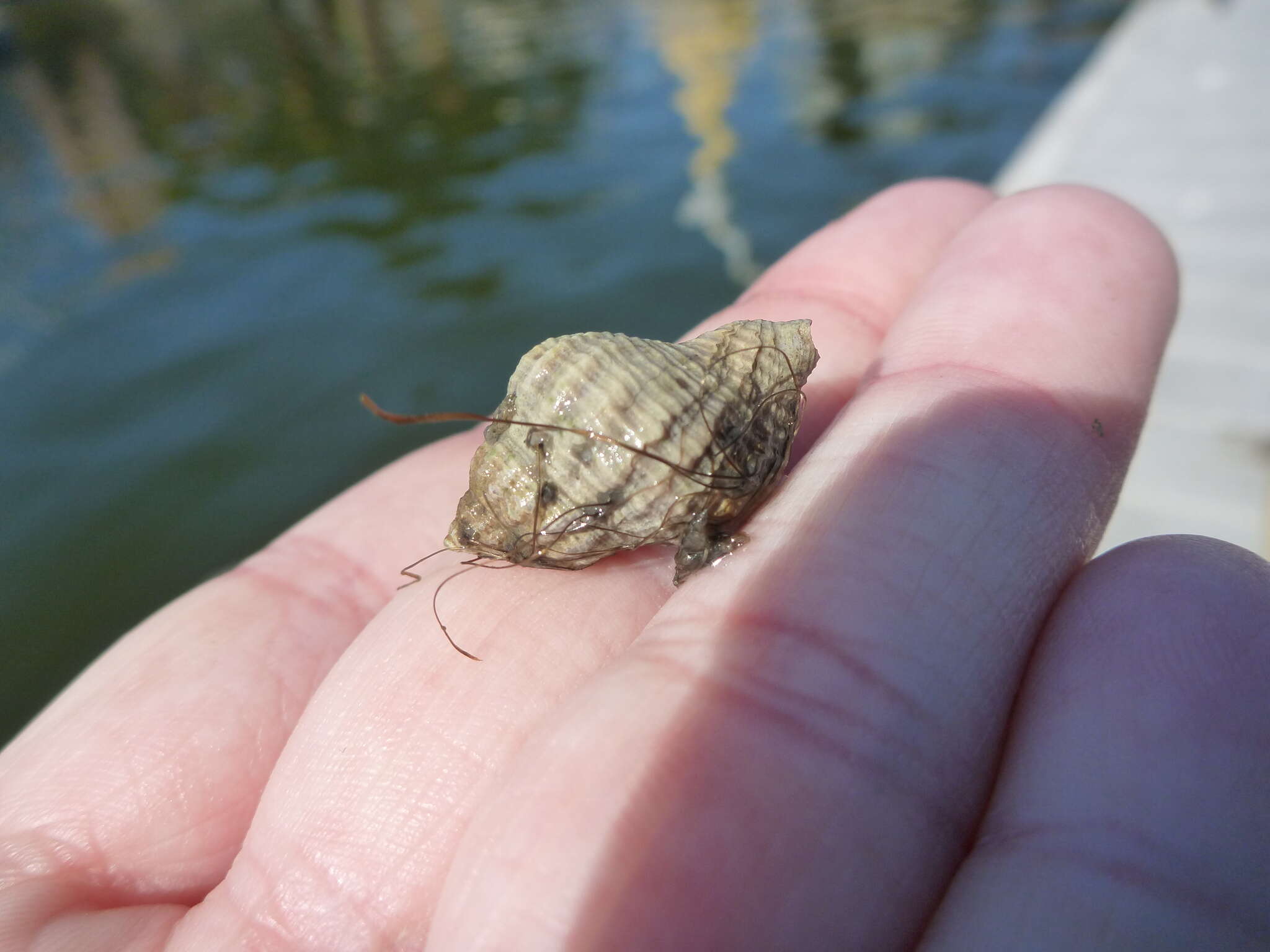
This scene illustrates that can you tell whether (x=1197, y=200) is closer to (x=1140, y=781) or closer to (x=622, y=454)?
A: (x=622, y=454)

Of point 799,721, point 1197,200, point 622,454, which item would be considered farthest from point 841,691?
point 1197,200

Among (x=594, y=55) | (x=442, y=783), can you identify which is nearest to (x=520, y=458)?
(x=442, y=783)

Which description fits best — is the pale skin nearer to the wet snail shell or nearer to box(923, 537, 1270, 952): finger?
box(923, 537, 1270, 952): finger

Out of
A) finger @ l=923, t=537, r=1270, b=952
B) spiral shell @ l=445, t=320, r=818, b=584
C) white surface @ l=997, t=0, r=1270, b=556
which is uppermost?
spiral shell @ l=445, t=320, r=818, b=584

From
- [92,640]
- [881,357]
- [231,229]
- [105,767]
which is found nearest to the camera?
[105,767]

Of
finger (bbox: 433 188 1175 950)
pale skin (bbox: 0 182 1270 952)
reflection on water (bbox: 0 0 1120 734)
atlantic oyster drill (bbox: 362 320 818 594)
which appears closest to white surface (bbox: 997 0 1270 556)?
pale skin (bbox: 0 182 1270 952)

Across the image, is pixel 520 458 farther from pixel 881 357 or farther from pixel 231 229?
pixel 231 229

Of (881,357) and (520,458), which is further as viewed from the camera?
(881,357)
